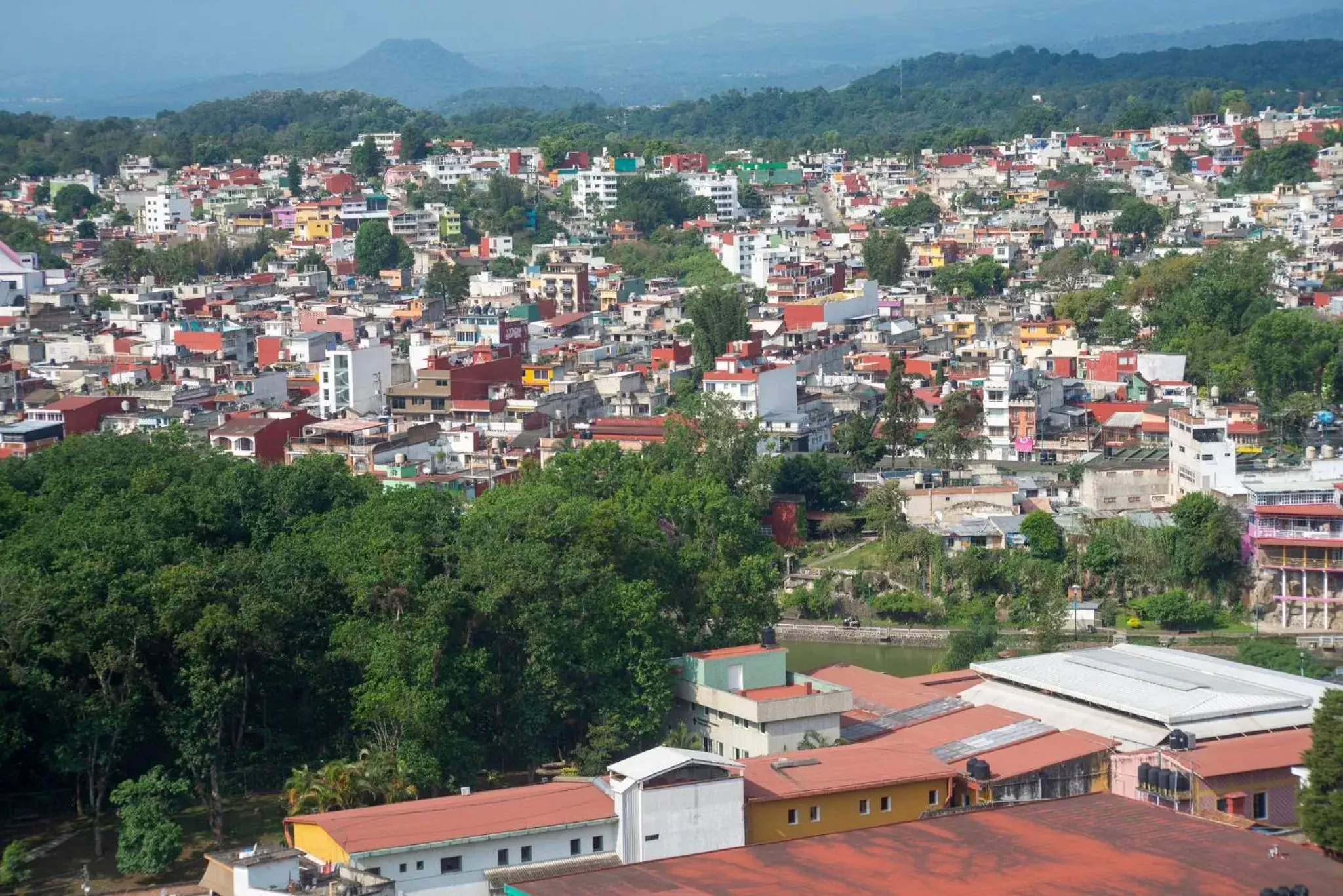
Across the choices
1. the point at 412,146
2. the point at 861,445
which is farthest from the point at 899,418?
the point at 412,146

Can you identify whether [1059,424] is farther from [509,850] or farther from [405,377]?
[509,850]

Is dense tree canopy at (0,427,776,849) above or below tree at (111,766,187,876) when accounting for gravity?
above

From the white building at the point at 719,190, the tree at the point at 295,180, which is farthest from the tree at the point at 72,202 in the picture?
the white building at the point at 719,190

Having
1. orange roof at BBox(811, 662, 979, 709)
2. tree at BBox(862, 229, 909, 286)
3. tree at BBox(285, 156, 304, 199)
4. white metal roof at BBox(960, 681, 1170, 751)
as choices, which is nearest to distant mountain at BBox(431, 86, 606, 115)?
tree at BBox(285, 156, 304, 199)

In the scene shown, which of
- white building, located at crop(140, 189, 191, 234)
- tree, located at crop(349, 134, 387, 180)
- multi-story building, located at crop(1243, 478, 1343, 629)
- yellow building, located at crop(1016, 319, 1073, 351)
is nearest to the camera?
multi-story building, located at crop(1243, 478, 1343, 629)

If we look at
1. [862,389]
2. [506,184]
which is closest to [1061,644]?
[862,389]

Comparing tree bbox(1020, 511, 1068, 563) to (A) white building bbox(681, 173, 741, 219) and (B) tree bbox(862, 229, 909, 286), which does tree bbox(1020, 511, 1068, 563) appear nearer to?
(B) tree bbox(862, 229, 909, 286)
